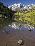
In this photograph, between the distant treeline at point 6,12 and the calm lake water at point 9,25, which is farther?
the distant treeline at point 6,12

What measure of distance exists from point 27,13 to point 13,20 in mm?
306

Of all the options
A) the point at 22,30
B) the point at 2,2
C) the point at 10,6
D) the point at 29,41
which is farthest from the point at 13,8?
the point at 29,41

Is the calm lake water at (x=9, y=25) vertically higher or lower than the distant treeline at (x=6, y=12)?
lower

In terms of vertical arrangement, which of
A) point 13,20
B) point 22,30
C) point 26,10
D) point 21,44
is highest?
point 26,10

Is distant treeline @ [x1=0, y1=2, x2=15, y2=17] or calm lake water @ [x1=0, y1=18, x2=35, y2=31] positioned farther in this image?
distant treeline @ [x1=0, y1=2, x2=15, y2=17]

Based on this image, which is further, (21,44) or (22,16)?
(22,16)

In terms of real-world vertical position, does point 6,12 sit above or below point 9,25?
above

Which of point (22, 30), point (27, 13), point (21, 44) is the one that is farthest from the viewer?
point (27, 13)

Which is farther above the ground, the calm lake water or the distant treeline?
the distant treeline

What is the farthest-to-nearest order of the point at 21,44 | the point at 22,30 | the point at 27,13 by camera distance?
the point at 27,13 → the point at 22,30 → the point at 21,44

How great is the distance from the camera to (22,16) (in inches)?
105

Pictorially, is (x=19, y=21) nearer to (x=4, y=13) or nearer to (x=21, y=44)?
(x=4, y=13)

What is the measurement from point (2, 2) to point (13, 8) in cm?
25

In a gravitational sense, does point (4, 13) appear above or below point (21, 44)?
above
